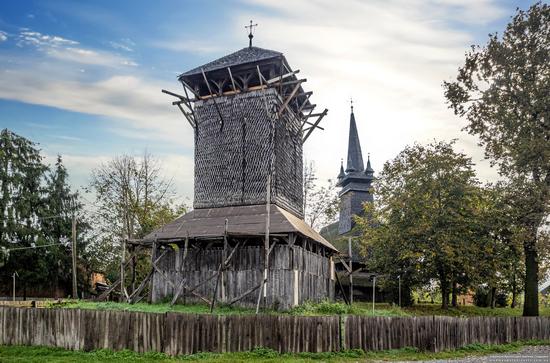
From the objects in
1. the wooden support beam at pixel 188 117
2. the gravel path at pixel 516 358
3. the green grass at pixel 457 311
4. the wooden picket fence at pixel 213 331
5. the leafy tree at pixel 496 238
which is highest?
the wooden support beam at pixel 188 117

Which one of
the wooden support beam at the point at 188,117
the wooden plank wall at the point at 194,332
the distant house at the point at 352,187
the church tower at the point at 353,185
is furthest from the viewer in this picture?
the church tower at the point at 353,185

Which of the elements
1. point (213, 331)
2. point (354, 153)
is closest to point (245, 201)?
point (213, 331)

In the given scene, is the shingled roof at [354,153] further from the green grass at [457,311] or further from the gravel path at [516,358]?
the gravel path at [516,358]

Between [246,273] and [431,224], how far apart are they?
44.5ft

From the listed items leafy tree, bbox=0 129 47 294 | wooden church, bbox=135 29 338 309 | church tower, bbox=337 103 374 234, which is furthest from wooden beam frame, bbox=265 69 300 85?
church tower, bbox=337 103 374 234

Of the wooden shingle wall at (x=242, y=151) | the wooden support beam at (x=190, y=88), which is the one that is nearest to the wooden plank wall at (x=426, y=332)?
the wooden shingle wall at (x=242, y=151)

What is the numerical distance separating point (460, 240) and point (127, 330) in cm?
2180

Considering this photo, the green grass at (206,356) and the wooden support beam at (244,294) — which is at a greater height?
the wooden support beam at (244,294)

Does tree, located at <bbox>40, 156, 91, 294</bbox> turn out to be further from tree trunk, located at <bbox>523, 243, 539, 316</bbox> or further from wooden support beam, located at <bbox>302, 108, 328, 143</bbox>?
tree trunk, located at <bbox>523, 243, 539, 316</bbox>

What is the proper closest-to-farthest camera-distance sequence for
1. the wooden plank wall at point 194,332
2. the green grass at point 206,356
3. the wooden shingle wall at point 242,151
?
the green grass at point 206,356 → the wooden plank wall at point 194,332 → the wooden shingle wall at point 242,151

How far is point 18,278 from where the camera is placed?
126 feet

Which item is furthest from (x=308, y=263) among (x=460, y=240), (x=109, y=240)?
(x=109, y=240)

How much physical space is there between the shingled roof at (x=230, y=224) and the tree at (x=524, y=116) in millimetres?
11229

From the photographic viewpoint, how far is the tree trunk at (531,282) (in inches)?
997
